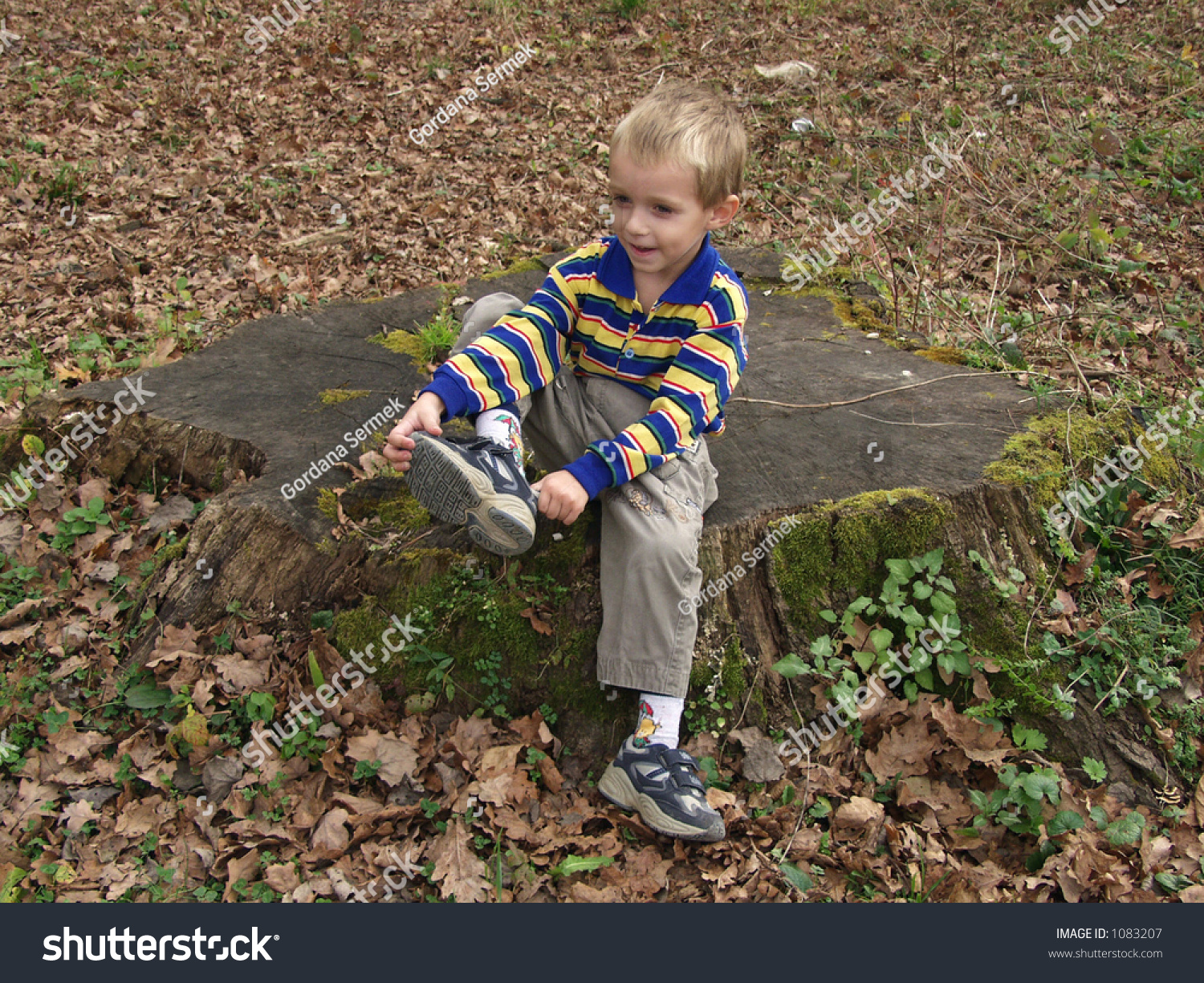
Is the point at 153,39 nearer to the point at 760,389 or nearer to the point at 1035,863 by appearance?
the point at 760,389


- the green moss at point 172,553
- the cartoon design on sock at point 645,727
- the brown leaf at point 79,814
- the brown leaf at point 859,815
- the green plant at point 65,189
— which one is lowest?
the brown leaf at point 79,814

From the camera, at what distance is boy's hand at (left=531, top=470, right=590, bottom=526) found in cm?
246

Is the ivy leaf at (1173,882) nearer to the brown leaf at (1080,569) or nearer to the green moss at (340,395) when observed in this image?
the brown leaf at (1080,569)

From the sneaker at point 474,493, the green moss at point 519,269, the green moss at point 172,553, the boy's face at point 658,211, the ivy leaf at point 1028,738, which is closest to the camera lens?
the sneaker at point 474,493

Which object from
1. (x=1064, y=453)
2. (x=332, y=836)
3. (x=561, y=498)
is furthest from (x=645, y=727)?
(x=1064, y=453)

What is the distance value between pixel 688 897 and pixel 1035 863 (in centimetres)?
108

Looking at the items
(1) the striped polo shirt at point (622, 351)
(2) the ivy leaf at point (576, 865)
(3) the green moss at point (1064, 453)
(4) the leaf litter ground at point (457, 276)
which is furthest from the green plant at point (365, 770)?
(3) the green moss at point (1064, 453)

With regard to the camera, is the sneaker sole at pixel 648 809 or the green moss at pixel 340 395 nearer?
the sneaker sole at pixel 648 809

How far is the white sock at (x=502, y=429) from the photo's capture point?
8.78 feet

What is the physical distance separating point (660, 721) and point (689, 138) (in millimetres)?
1842

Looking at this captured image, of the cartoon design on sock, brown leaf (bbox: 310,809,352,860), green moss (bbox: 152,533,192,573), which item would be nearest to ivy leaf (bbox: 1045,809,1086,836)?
the cartoon design on sock

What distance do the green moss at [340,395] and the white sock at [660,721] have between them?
1.93 metres

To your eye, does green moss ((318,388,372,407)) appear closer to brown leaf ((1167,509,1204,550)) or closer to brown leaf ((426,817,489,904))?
brown leaf ((426,817,489,904))

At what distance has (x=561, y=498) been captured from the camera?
2.46 metres
